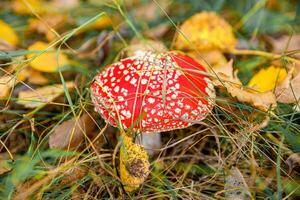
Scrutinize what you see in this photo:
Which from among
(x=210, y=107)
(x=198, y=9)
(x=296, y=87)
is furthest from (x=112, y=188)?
(x=198, y=9)

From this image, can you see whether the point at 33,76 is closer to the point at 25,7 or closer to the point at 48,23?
the point at 48,23

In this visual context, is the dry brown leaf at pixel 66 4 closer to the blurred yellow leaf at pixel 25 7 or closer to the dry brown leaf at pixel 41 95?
the blurred yellow leaf at pixel 25 7

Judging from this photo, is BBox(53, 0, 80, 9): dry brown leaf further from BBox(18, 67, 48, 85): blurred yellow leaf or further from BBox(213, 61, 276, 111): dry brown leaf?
BBox(213, 61, 276, 111): dry brown leaf

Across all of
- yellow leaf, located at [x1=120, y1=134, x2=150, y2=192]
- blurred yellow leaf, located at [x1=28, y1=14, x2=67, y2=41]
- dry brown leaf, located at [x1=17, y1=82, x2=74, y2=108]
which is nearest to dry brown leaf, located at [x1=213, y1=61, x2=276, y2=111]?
yellow leaf, located at [x1=120, y1=134, x2=150, y2=192]

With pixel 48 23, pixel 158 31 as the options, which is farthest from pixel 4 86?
pixel 158 31

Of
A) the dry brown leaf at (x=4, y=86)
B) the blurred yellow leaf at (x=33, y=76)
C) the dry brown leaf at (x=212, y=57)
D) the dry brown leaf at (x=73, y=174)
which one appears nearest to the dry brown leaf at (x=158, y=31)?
the dry brown leaf at (x=212, y=57)

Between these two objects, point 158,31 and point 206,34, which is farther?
point 158,31
